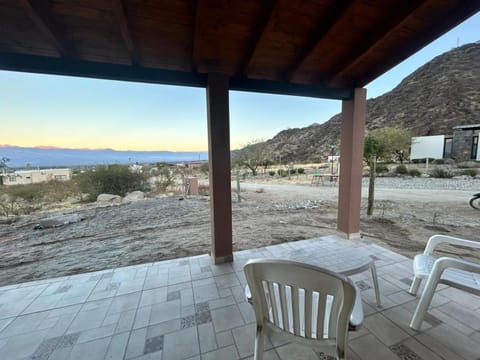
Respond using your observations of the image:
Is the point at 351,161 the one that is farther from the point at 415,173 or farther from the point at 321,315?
the point at 415,173

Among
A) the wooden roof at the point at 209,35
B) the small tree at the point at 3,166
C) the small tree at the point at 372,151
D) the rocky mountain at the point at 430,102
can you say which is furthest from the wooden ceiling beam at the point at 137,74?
the rocky mountain at the point at 430,102

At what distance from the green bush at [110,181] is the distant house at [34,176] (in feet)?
1.56

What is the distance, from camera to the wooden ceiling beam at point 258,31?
5.08 ft

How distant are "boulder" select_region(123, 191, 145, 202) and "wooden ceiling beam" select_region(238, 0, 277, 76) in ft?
21.6

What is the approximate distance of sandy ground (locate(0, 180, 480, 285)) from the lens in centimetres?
276

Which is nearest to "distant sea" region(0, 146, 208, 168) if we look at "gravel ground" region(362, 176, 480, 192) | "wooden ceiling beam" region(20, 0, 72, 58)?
"wooden ceiling beam" region(20, 0, 72, 58)

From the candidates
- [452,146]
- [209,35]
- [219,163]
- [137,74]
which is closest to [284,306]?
[219,163]

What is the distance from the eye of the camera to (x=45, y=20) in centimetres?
144

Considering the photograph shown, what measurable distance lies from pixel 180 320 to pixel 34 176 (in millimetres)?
7370

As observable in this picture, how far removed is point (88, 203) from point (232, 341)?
7589mm

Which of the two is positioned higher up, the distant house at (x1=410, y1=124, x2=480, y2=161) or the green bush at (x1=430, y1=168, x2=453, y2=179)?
the distant house at (x1=410, y1=124, x2=480, y2=161)

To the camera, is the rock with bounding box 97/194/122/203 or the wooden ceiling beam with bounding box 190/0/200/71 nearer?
the wooden ceiling beam with bounding box 190/0/200/71

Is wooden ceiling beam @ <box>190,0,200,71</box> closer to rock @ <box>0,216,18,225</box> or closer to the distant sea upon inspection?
the distant sea

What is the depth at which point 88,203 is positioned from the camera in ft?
22.2
